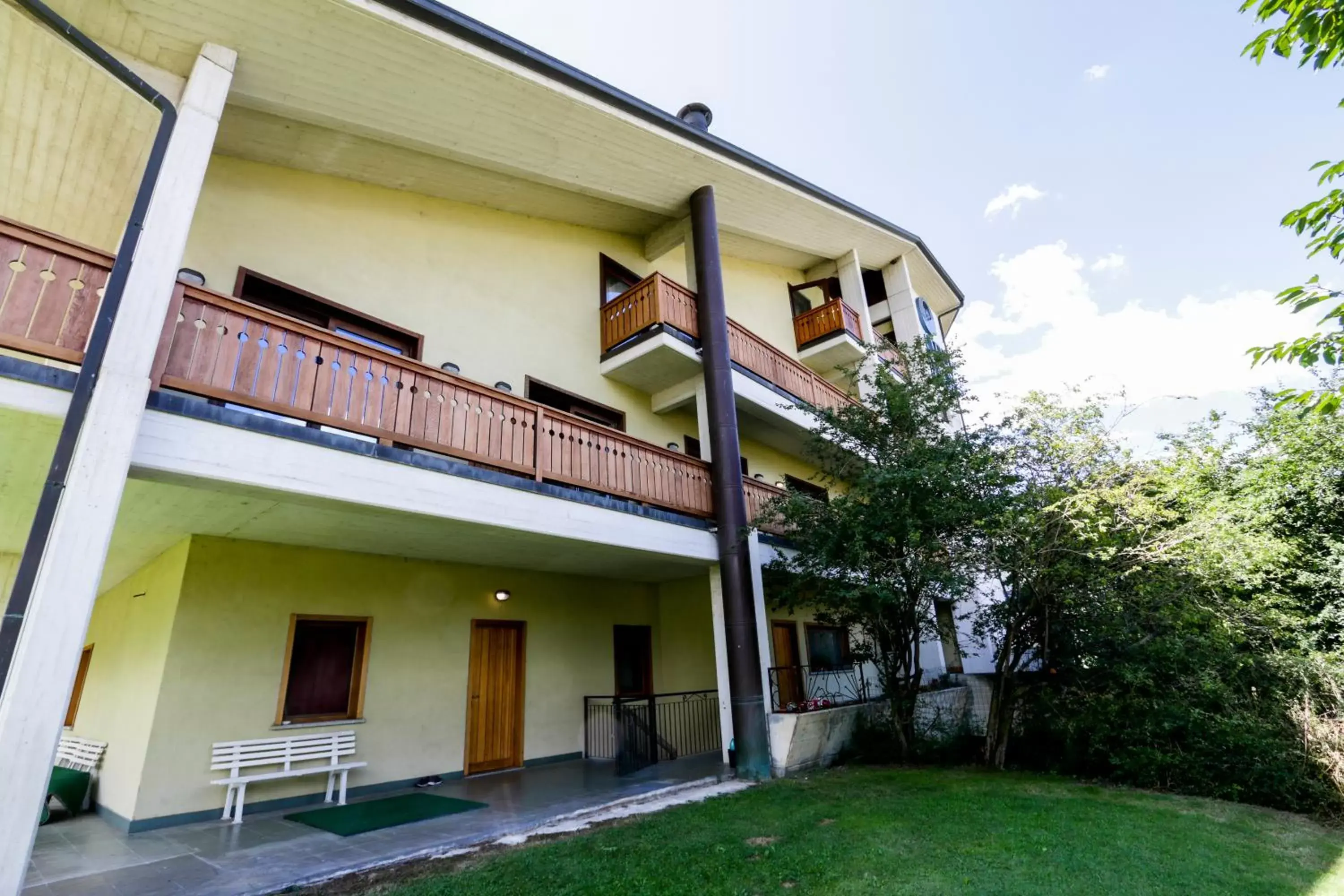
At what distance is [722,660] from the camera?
853 centimetres

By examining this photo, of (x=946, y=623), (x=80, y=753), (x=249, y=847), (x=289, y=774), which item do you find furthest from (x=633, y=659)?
(x=80, y=753)

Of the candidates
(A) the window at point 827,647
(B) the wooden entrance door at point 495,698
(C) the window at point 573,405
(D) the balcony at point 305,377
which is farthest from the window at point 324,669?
(A) the window at point 827,647

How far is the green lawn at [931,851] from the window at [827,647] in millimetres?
5958

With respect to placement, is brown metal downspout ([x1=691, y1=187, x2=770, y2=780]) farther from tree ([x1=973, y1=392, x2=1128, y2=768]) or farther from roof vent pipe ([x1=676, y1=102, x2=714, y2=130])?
tree ([x1=973, y1=392, x2=1128, y2=768])

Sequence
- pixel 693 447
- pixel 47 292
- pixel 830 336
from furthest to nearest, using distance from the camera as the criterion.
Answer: pixel 830 336 < pixel 693 447 < pixel 47 292

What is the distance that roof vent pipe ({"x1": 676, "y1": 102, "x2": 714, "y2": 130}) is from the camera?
486 inches

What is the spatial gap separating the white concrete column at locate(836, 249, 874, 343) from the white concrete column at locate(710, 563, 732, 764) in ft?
27.0

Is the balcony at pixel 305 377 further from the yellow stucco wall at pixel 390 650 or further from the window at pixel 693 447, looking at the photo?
the window at pixel 693 447

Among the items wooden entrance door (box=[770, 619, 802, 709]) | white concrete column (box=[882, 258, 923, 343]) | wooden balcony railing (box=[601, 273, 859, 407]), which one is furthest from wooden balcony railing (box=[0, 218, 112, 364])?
white concrete column (box=[882, 258, 923, 343])

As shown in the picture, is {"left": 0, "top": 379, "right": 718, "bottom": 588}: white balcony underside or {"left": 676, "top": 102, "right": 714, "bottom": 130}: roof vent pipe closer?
{"left": 0, "top": 379, "right": 718, "bottom": 588}: white balcony underside

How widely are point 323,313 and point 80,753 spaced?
623 cm

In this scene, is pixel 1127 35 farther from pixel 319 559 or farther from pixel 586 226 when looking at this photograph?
pixel 319 559

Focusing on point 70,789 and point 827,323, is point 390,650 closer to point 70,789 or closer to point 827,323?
point 70,789

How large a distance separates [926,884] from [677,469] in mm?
5592
